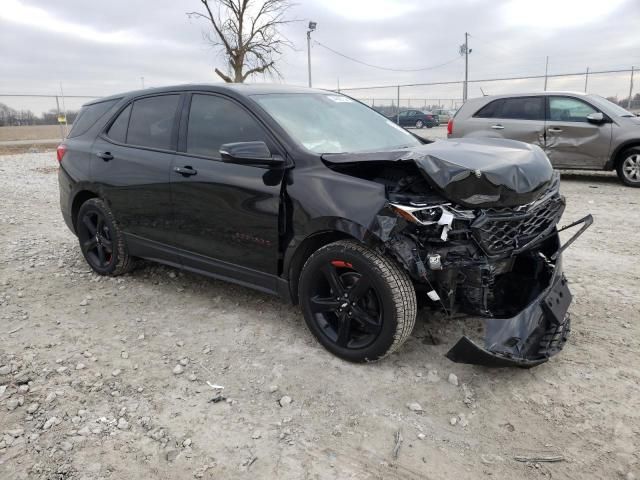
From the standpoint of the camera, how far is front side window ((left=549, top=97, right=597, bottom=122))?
8672 mm

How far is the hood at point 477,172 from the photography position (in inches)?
106

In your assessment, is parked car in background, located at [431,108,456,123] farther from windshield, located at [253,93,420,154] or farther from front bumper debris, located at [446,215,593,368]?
front bumper debris, located at [446,215,593,368]

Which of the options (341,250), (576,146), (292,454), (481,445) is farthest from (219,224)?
(576,146)

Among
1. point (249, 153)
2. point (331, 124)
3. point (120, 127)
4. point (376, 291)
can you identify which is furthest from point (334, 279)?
point (120, 127)

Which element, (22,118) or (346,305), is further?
(22,118)

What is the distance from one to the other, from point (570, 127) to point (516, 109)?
3.34 feet

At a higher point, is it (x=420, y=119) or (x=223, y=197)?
(x=420, y=119)

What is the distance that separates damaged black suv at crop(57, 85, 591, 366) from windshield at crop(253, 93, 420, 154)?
0.6 inches

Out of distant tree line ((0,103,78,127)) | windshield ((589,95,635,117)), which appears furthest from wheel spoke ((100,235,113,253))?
distant tree line ((0,103,78,127))

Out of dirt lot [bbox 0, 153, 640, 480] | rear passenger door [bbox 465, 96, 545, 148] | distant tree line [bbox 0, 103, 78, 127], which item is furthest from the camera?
distant tree line [bbox 0, 103, 78, 127]

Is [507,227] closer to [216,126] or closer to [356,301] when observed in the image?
[356,301]

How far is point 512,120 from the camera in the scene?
9.25 meters

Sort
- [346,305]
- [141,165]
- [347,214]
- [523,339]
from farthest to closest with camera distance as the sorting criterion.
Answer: [141,165] < [346,305] < [347,214] < [523,339]

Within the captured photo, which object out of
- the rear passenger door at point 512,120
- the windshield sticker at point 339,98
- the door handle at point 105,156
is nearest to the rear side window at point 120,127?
the door handle at point 105,156
